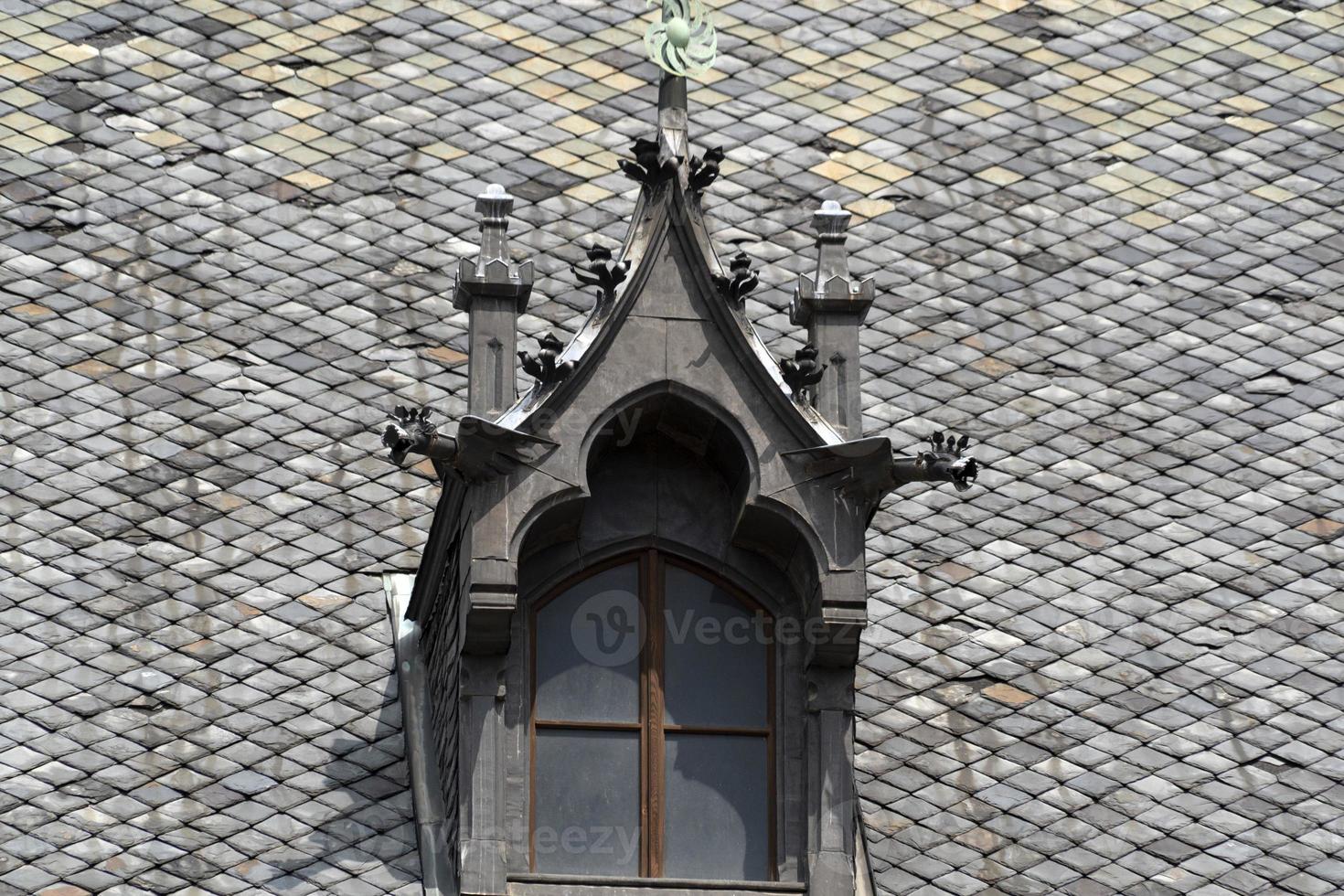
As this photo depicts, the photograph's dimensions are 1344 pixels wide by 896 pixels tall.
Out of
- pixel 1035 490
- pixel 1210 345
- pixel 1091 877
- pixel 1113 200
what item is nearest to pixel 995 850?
pixel 1091 877

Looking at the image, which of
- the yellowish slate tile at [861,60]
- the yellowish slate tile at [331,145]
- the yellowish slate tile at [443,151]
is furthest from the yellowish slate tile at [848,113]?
the yellowish slate tile at [331,145]

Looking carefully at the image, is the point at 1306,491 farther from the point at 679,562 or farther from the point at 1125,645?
the point at 679,562

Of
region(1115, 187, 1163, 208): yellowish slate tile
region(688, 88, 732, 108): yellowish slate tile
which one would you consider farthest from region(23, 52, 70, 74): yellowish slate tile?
region(1115, 187, 1163, 208): yellowish slate tile

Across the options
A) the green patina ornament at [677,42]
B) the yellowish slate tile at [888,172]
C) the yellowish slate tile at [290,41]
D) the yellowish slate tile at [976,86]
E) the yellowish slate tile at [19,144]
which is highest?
the green patina ornament at [677,42]

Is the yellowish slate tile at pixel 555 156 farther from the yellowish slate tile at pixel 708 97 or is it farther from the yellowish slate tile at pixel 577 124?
the yellowish slate tile at pixel 708 97

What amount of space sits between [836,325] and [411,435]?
255 cm

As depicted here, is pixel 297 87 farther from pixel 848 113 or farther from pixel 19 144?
pixel 848 113

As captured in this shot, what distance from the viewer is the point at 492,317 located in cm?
1723

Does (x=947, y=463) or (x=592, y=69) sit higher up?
(x=947, y=463)

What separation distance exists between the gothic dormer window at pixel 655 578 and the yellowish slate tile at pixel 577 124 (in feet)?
16.6

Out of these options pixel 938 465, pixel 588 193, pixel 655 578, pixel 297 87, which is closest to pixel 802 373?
pixel 938 465

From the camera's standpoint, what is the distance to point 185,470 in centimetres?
1936

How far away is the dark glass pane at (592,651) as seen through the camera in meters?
16.9

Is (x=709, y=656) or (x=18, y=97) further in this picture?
(x=18, y=97)
